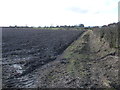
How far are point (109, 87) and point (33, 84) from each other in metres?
4.32

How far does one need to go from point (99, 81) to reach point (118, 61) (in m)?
3.83

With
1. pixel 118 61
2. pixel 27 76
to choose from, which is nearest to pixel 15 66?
pixel 27 76

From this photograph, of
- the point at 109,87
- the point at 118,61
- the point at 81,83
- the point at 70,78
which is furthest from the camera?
the point at 118,61

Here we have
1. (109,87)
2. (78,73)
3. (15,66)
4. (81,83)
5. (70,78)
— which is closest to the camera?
(109,87)

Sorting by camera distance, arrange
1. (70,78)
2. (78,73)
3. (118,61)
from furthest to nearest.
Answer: (118,61), (78,73), (70,78)

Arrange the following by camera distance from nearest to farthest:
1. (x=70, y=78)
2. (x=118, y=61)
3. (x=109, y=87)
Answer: (x=109, y=87) < (x=70, y=78) < (x=118, y=61)

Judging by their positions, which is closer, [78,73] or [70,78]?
[70,78]

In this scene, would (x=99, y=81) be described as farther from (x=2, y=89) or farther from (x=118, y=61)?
(x=2, y=89)

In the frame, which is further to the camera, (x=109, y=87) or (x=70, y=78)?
(x=70, y=78)

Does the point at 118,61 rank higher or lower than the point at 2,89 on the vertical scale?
higher

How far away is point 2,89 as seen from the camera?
33.1ft

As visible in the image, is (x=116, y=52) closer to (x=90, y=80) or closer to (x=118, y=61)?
(x=118, y=61)

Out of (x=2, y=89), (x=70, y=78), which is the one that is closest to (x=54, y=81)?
(x=70, y=78)

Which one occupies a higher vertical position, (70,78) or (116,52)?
(116,52)
